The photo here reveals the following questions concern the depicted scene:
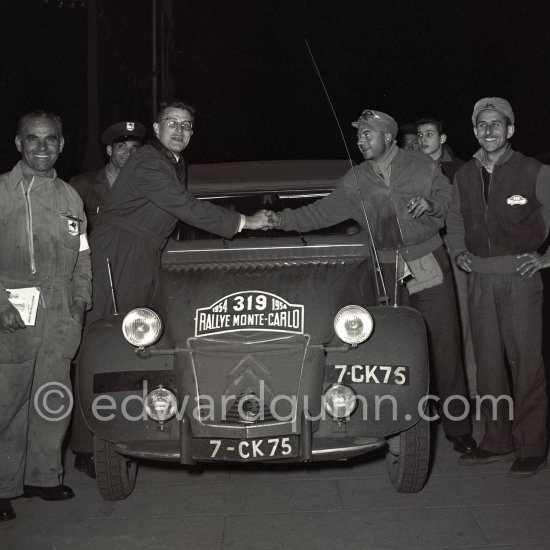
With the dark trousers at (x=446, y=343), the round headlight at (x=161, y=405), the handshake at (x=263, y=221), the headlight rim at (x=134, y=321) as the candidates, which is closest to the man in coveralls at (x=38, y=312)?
the headlight rim at (x=134, y=321)

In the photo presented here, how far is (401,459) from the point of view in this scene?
169 inches

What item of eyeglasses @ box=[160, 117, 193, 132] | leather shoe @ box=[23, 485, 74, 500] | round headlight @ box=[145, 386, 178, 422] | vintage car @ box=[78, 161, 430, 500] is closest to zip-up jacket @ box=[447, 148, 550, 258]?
vintage car @ box=[78, 161, 430, 500]

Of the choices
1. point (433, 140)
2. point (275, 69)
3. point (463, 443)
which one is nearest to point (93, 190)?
point (433, 140)

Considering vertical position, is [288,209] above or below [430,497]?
above

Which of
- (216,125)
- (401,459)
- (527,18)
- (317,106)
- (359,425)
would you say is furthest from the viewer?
(317,106)

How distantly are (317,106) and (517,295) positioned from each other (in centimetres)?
4610

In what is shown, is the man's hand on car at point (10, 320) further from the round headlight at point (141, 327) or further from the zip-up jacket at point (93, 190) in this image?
the zip-up jacket at point (93, 190)

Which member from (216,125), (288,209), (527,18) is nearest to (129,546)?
(288,209)

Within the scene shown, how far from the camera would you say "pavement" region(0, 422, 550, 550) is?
3.78 meters

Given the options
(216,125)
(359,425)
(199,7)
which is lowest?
(359,425)

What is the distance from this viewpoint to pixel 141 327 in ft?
13.9

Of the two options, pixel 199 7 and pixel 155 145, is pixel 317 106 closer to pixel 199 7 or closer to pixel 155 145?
pixel 199 7

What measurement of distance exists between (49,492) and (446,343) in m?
2.45

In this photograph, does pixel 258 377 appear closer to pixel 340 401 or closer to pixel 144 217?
pixel 340 401
